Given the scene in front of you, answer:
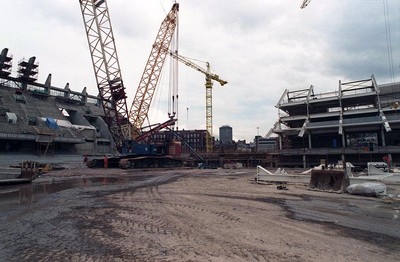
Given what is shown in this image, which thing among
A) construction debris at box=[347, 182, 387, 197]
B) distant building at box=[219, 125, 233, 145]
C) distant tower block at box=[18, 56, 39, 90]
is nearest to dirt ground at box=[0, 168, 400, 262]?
construction debris at box=[347, 182, 387, 197]

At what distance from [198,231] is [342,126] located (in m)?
54.0

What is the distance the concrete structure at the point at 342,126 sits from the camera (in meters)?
50.0

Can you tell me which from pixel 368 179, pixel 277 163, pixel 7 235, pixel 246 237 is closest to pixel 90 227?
pixel 7 235

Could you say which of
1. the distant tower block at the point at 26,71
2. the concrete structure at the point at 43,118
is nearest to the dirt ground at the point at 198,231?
the concrete structure at the point at 43,118

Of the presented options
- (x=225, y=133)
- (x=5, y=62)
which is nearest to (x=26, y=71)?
(x=5, y=62)

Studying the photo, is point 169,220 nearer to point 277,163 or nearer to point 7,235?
point 7,235

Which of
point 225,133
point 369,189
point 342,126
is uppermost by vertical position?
point 225,133

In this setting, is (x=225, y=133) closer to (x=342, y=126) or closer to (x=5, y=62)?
(x=342, y=126)

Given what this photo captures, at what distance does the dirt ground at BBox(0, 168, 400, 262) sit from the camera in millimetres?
4746

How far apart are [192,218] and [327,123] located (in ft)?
177

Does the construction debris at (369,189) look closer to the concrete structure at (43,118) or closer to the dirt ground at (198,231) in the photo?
the dirt ground at (198,231)

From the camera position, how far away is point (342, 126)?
5256cm

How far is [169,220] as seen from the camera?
24.0 ft

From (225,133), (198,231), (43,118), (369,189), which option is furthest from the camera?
(225,133)
